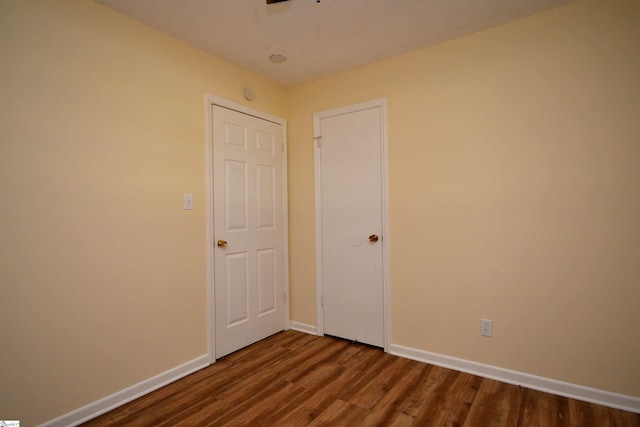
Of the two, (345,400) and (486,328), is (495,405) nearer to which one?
(486,328)

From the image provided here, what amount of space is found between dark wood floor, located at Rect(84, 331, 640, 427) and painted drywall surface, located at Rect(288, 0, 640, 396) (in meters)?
0.23

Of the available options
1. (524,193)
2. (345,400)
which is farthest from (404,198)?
(345,400)

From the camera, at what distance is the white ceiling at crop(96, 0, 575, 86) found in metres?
1.97

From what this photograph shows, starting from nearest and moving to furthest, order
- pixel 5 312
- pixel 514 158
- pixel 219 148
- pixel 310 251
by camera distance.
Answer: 1. pixel 5 312
2. pixel 514 158
3. pixel 219 148
4. pixel 310 251

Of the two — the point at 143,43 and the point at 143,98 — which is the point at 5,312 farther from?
the point at 143,43

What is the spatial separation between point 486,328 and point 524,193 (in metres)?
1.01

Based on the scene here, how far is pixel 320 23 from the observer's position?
2.15 m

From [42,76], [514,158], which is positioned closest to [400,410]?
[514,158]

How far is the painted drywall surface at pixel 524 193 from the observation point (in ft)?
6.16

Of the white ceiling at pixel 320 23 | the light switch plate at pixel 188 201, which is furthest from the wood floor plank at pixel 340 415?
the white ceiling at pixel 320 23

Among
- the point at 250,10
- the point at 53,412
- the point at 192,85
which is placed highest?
the point at 250,10

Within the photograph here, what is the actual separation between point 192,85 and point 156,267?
1410 millimetres

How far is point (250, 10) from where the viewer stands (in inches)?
79.0

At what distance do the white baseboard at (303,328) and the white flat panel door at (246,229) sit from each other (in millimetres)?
126
